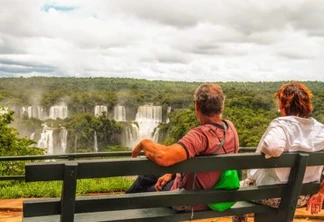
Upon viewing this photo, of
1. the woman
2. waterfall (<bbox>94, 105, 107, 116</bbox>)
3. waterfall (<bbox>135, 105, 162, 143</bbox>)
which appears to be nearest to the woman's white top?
the woman

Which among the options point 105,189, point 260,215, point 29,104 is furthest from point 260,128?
point 29,104

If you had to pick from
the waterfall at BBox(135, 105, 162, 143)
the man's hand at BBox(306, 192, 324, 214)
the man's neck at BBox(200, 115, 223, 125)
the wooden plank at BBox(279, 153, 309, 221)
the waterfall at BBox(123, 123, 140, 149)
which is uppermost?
the man's neck at BBox(200, 115, 223, 125)

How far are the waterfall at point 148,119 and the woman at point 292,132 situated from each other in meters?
71.0

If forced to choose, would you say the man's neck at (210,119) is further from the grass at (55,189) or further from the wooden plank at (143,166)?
the grass at (55,189)

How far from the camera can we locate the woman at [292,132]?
2912 mm

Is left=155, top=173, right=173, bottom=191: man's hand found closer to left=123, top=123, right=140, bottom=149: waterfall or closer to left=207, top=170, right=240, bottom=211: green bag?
left=207, top=170, right=240, bottom=211: green bag

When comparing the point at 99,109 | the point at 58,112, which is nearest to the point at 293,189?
the point at 58,112

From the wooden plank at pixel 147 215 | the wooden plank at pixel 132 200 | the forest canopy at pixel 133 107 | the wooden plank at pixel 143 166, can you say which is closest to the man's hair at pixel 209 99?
the wooden plank at pixel 143 166

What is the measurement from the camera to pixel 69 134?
216 ft

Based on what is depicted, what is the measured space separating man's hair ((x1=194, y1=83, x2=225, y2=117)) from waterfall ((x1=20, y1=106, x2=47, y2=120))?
234 ft

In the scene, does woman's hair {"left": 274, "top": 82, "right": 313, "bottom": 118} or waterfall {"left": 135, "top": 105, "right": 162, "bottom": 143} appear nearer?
woman's hair {"left": 274, "top": 82, "right": 313, "bottom": 118}

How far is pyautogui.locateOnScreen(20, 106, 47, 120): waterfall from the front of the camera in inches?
2867

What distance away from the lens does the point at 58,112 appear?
7825 centimetres

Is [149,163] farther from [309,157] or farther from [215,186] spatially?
[309,157]
